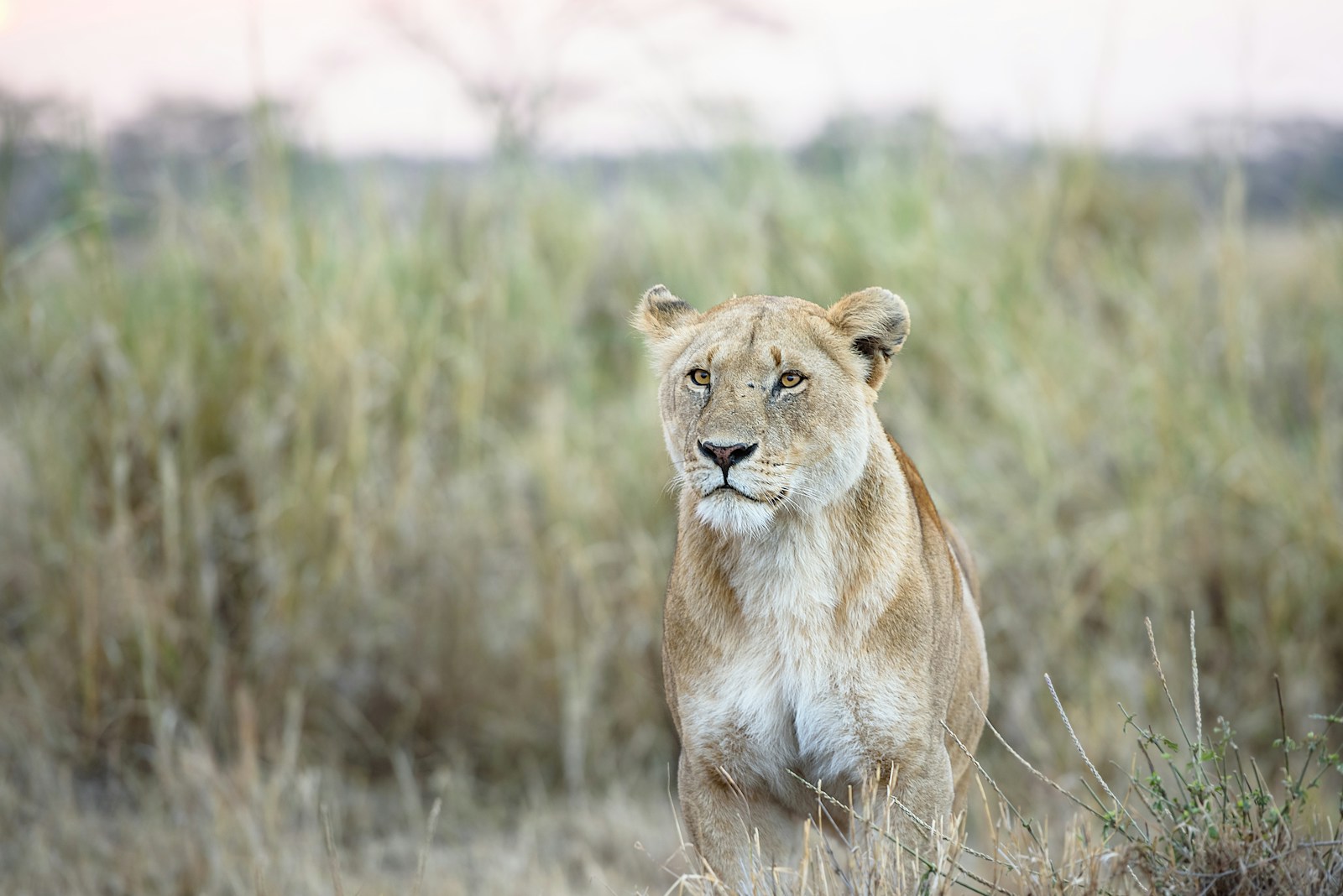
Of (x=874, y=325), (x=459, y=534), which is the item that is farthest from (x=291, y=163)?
(x=874, y=325)

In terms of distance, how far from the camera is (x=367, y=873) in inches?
206

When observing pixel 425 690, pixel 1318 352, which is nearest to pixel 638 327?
pixel 425 690

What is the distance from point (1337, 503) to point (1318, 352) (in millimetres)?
1296

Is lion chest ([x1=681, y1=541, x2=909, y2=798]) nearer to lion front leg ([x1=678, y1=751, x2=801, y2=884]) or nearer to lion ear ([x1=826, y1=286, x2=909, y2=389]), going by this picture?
lion front leg ([x1=678, y1=751, x2=801, y2=884])

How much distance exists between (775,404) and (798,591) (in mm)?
431

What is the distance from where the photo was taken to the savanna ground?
18.9 ft

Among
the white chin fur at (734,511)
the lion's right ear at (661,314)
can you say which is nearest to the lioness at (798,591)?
the white chin fur at (734,511)

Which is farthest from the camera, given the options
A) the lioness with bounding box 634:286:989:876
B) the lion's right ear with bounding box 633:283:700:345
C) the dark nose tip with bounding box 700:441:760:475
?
the lion's right ear with bounding box 633:283:700:345

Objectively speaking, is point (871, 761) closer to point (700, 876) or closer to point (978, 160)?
point (700, 876)

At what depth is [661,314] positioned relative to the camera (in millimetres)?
3244

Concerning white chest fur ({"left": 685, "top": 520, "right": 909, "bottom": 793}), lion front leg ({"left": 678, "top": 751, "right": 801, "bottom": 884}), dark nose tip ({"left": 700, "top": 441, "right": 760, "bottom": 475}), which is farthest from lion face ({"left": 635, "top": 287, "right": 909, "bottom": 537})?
lion front leg ({"left": 678, "top": 751, "right": 801, "bottom": 884})

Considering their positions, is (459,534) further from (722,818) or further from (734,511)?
(734,511)

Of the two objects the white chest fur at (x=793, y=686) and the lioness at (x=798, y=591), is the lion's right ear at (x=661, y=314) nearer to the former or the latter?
the lioness at (x=798, y=591)

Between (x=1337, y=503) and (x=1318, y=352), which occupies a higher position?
(x=1318, y=352)
